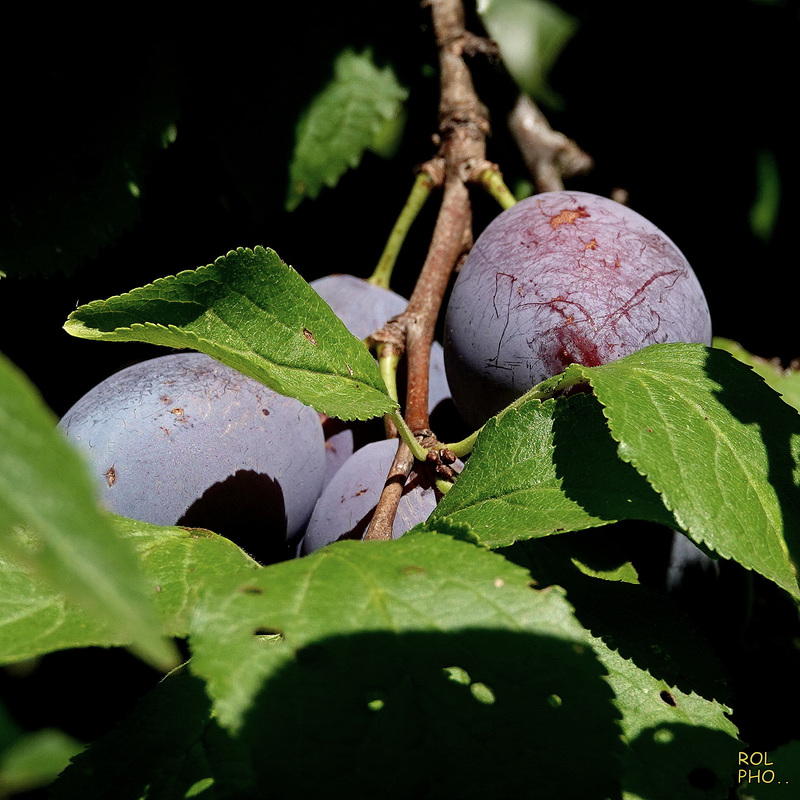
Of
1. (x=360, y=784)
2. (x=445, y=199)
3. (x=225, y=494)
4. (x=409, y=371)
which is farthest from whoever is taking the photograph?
(x=445, y=199)

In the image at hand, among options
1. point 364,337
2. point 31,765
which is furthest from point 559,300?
point 31,765

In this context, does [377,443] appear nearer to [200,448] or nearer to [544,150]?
[200,448]

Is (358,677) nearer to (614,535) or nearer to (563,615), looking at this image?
(563,615)

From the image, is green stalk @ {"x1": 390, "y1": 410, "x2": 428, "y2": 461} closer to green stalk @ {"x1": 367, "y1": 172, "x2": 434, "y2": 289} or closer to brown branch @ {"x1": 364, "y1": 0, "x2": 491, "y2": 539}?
brown branch @ {"x1": 364, "y1": 0, "x2": 491, "y2": 539}

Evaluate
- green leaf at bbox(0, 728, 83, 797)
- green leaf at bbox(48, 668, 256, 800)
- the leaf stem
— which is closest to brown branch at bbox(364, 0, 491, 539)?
the leaf stem

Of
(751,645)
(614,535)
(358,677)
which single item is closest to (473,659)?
(358,677)
